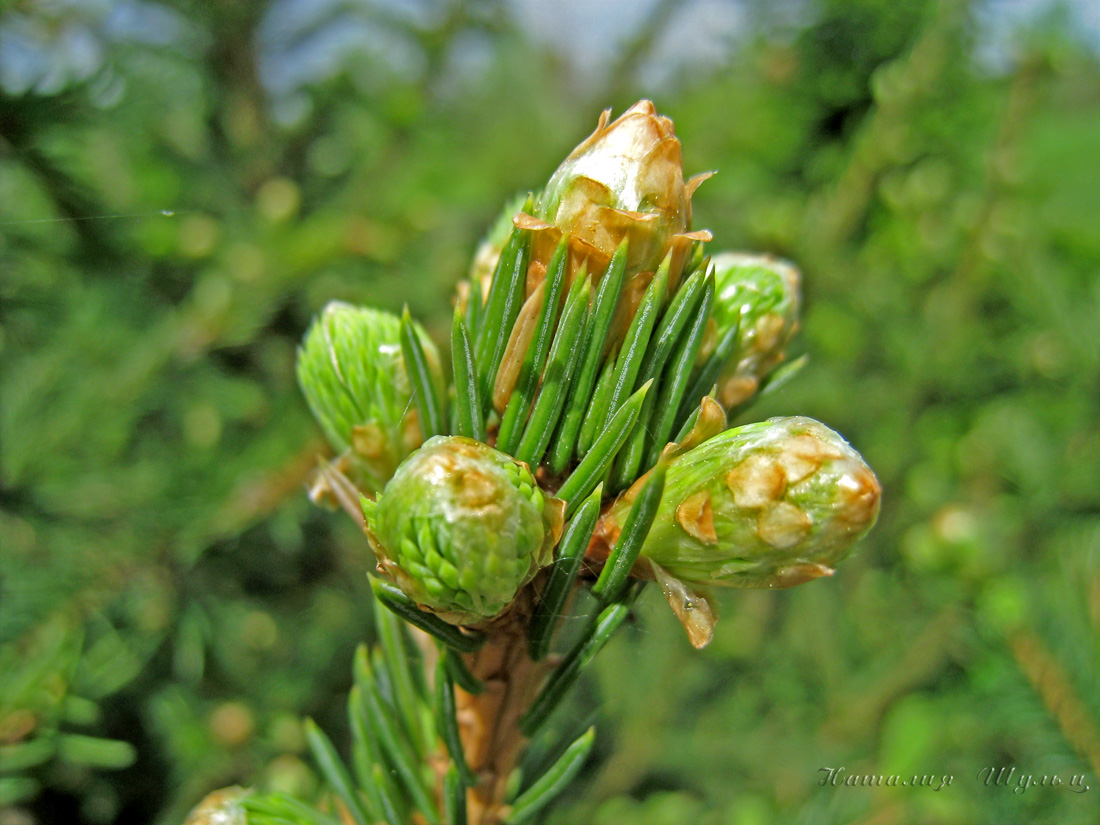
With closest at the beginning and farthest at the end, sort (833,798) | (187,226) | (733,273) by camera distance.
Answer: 1. (733,273)
2. (833,798)
3. (187,226)

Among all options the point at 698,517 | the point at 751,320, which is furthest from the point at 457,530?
the point at 751,320

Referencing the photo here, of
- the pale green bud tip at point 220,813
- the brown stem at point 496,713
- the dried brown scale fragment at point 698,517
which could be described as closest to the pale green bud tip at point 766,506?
the dried brown scale fragment at point 698,517

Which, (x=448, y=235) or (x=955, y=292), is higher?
(x=448, y=235)

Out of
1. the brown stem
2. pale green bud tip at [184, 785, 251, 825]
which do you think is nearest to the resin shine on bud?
the brown stem

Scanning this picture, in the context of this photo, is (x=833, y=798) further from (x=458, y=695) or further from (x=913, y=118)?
(x=913, y=118)

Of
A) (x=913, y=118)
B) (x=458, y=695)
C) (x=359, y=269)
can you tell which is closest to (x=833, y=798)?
(x=458, y=695)

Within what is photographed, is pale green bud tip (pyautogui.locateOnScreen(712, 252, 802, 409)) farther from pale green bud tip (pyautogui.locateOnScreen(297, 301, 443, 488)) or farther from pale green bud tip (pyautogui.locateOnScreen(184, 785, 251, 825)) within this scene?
pale green bud tip (pyautogui.locateOnScreen(184, 785, 251, 825))

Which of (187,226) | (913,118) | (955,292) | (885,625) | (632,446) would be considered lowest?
(885,625)

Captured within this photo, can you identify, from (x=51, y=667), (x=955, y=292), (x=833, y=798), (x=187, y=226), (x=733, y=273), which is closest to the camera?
(x=733, y=273)
